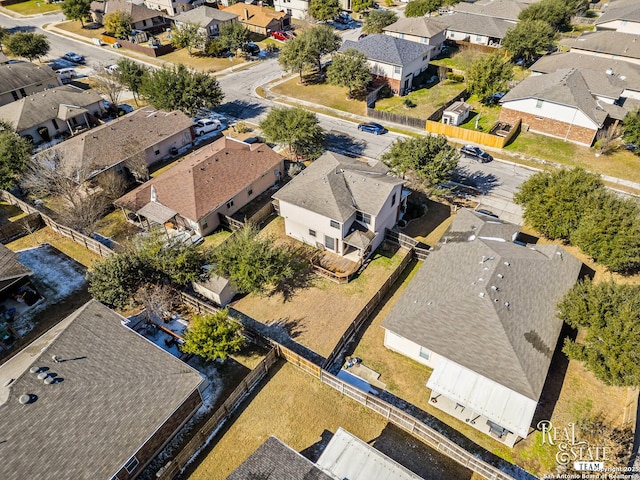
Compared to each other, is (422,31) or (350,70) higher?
(422,31)

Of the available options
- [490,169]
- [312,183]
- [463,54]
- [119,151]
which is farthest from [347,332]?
[463,54]

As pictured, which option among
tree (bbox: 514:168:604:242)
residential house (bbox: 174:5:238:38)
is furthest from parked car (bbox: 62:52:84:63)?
tree (bbox: 514:168:604:242)

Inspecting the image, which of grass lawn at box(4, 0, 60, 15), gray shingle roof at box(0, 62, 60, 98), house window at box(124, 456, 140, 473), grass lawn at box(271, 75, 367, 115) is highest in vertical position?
grass lawn at box(4, 0, 60, 15)

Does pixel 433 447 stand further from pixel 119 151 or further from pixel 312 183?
pixel 119 151

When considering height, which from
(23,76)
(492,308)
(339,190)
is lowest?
(492,308)

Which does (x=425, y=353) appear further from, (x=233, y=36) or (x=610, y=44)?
(x=233, y=36)

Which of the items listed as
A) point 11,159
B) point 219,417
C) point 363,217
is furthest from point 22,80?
point 219,417

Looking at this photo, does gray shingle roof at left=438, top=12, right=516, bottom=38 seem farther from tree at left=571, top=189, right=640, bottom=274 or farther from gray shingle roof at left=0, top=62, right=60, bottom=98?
gray shingle roof at left=0, top=62, right=60, bottom=98
